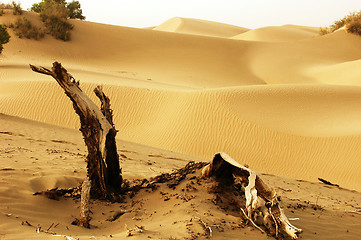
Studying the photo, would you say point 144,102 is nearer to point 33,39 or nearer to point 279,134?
point 279,134

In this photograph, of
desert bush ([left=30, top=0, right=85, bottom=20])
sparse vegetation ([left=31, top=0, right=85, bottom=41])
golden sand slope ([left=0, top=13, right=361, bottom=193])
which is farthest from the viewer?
desert bush ([left=30, top=0, right=85, bottom=20])

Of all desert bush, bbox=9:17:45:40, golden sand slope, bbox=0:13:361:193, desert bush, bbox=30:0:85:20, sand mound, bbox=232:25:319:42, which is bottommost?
golden sand slope, bbox=0:13:361:193

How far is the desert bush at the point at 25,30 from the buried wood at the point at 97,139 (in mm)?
26055

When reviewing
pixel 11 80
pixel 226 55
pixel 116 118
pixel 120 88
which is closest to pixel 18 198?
pixel 116 118

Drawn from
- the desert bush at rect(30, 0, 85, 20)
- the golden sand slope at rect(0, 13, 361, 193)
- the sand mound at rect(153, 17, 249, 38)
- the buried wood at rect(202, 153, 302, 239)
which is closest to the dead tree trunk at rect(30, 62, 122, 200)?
the buried wood at rect(202, 153, 302, 239)

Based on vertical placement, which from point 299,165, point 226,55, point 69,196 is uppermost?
point 226,55

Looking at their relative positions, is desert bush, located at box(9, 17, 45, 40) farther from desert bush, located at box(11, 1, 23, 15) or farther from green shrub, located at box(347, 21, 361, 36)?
green shrub, located at box(347, 21, 361, 36)

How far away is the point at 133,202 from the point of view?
4695mm

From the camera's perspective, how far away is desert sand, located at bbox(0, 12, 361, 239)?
4.28m

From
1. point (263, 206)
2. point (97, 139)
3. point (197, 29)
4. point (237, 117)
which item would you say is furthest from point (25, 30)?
point (197, 29)

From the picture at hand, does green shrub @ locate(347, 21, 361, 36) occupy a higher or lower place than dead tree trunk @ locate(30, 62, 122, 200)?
higher

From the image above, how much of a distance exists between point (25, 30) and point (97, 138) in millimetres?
26404

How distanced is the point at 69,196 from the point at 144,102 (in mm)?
10373

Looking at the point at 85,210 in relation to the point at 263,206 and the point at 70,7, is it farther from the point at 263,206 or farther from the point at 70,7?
the point at 70,7
